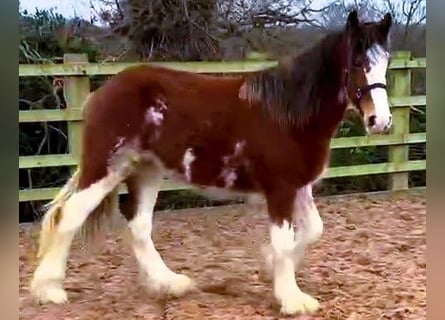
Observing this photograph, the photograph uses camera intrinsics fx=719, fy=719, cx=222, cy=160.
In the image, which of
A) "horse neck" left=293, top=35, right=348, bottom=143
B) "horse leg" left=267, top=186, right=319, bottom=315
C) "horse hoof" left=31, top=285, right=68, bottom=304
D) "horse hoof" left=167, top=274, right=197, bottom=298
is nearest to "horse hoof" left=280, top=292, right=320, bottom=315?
"horse leg" left=267, top=186, right=319, bottom=315

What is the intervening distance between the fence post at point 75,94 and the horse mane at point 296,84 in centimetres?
27

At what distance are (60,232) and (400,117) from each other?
63cm

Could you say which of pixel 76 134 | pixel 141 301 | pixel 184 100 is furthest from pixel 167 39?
pixel 141 301

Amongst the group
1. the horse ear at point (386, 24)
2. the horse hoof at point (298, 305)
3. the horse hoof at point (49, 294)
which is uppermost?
the horse ear at point (386, 24)

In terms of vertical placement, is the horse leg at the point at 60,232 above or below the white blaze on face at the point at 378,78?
below

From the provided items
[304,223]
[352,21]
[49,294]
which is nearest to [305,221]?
[304,223]

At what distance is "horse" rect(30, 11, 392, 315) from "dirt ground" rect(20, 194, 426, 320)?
0.09 feet

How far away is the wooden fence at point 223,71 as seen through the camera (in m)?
1.18

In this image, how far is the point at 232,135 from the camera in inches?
48.1

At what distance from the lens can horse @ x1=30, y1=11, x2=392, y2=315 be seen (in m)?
1.21

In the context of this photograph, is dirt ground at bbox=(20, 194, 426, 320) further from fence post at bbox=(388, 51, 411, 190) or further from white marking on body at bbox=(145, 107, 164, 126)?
white marking on body at bbox=(145, 107, 164, 126)

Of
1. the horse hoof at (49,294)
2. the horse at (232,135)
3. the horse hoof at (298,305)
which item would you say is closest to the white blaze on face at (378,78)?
the horse at (232,135)

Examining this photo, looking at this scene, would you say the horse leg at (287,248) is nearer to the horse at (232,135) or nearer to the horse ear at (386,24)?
the horse at (232,135)

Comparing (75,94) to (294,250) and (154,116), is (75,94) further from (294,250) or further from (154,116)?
(294,250)
